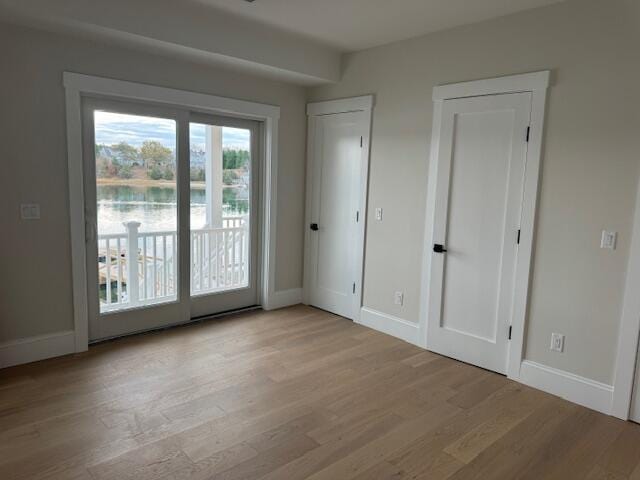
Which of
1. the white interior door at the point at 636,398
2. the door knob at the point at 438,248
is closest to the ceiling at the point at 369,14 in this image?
the door knob at the point at 438,248

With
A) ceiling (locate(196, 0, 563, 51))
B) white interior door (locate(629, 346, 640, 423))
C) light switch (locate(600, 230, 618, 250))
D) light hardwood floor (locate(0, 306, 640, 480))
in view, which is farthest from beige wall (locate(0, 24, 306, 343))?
white interior door (locate(629, 346, 640, 423))

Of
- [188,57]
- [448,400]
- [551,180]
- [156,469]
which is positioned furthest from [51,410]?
[551,180]

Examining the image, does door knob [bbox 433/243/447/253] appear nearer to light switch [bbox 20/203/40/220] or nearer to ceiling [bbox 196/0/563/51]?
ceiling [bbox 196/0/563/51]

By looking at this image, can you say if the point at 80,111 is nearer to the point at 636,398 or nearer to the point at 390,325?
the point at 390,325

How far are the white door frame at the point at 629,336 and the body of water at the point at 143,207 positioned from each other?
3520 mm

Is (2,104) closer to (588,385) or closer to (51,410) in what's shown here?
(51,410)

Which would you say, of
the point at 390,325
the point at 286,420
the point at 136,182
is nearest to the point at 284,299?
the point at 390,325

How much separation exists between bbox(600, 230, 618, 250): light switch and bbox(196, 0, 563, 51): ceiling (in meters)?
1.59

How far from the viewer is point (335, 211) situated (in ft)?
15.3

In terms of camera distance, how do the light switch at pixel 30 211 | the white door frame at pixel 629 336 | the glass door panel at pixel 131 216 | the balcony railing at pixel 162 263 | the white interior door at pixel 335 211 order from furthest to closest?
1. the white interior door at pixel 335 211
2. the balcony railing at pixel 162 263
3. the glass door panel at pixel 131 216
4. the light switch at pixel 30 211
5. the white door frame at pixel 629 336

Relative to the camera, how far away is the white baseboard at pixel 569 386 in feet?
9.51

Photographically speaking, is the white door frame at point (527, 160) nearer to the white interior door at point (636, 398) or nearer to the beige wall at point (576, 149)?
the beige wall at point (576, 149)

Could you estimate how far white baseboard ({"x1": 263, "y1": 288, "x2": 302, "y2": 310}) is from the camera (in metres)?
4.84

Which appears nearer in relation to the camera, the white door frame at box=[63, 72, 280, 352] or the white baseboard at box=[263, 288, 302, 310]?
the white door frame at box=[63, 72, 280, 352]
